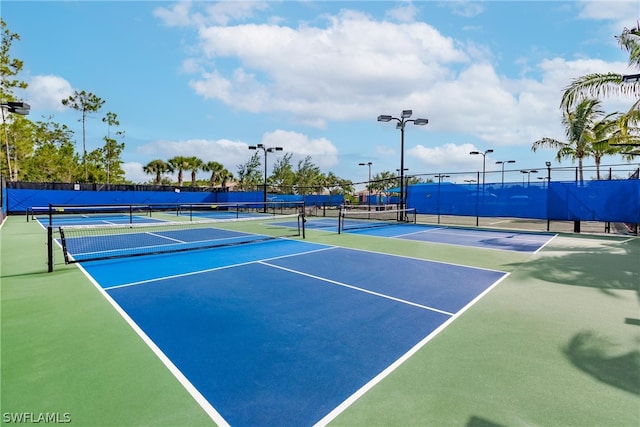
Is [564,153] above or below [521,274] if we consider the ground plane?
above

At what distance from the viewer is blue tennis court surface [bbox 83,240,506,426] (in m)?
3.01

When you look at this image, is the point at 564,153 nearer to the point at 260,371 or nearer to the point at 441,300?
the point at 441,300

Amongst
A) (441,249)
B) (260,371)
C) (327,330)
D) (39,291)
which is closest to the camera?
(260,371)

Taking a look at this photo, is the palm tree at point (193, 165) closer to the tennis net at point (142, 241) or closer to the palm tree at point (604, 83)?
the tennis net at point (142, 241)

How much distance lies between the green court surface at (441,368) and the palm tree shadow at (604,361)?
0.04 feet

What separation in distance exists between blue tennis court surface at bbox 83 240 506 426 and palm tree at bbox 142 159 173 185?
5365 cm

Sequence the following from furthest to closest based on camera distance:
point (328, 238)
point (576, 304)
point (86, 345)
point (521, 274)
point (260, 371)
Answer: point (328, 238), point (521, 274), point (576, 304), point (86, 345), point (260, 371)

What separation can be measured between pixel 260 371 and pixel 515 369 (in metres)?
2.51

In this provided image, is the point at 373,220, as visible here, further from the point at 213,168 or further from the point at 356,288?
the point at 213,168

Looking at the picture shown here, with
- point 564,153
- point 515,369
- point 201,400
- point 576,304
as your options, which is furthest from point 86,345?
point 564,153

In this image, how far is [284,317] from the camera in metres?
4.75

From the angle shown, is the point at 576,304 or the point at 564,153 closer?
the point at 576,304

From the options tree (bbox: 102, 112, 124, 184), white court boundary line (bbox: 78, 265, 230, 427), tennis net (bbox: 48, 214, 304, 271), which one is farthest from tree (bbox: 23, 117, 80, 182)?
white court boundary line (bbox: 78, 265, 230, 427)

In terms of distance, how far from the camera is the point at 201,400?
112 inches
